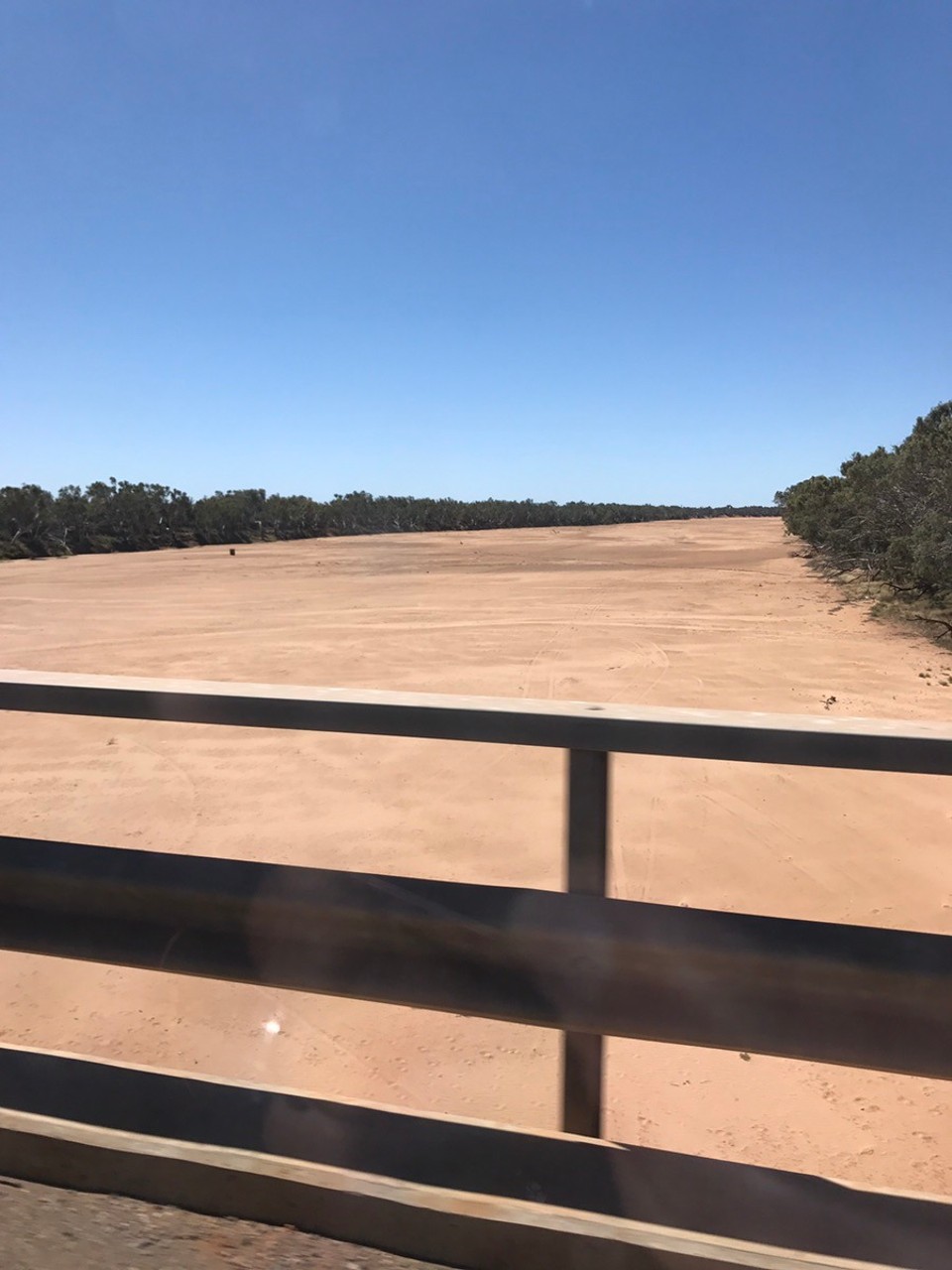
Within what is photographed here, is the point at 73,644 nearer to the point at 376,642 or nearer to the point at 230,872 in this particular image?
the point at 376,642

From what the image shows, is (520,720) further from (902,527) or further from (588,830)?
(902,527)

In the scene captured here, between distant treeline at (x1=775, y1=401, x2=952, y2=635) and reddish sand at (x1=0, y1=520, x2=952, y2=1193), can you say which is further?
distant treeline at (x1=775, y1=401, x2=952, y2=635)

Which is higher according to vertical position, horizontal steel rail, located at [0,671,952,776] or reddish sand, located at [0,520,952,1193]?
horizontal steel rail, located at [0,671,952,776]

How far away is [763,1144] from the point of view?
10.8 feet

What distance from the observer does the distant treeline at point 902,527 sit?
16031mm

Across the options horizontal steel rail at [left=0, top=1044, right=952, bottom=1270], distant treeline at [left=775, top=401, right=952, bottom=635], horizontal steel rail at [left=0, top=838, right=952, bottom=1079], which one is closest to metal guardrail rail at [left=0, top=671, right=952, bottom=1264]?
horizontal steel rail at [left=0, top=838, right=952, bottom=1079]

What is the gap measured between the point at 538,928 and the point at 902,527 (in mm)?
19583

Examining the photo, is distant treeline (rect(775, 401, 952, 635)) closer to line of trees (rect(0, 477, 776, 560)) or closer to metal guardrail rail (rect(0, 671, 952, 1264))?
metal guardrail rail (rect(0, 671, 952, 1264))

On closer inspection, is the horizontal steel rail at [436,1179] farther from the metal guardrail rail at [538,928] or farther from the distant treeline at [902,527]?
the distant treeline at [902,527]

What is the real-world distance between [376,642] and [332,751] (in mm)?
6234

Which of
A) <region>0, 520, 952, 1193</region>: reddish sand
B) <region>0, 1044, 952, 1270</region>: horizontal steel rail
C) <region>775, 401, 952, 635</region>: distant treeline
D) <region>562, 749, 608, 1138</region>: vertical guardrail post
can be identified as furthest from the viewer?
<region>775, 401, 952, 635</region>: distant treeline

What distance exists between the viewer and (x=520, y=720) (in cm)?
214

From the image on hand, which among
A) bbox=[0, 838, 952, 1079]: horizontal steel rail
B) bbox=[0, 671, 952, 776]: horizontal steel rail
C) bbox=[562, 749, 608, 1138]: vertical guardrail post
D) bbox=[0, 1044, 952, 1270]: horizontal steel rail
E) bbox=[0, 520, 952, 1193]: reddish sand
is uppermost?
bbox=[0, 671, 952, 776]: horizontal steel rail

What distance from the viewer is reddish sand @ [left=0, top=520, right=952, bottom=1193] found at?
142 inches
